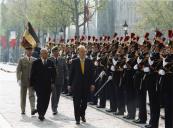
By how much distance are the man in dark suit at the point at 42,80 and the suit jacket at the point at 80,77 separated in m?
0.94

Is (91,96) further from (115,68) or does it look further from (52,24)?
(52,24)

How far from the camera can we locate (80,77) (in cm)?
1411

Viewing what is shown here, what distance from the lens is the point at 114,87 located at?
16.5m

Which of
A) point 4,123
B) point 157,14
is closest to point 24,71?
point 4,123

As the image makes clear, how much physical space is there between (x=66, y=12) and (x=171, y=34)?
143ft

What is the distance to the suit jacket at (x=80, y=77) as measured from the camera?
555 inches

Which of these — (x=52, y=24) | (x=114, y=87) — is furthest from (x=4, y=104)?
(x=52, y=24)

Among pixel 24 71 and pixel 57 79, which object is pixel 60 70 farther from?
pixel 24 71

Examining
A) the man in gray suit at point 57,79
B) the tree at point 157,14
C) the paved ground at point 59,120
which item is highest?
the tree at point 157,14

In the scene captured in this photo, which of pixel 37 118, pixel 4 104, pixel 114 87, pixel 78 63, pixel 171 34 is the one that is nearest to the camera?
pixel 171 34

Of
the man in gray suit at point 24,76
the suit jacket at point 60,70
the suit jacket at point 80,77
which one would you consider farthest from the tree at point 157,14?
the suit jacket at point 80,77

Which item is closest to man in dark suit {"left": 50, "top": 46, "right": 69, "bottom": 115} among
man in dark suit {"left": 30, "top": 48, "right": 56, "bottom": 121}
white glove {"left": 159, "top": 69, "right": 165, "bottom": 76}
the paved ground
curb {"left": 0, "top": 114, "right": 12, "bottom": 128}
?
the paved ground

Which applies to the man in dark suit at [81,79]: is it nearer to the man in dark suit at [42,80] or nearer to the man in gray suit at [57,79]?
the man in dark suit at [42,80]

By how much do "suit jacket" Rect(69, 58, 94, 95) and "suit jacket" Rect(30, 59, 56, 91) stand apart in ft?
3.03
